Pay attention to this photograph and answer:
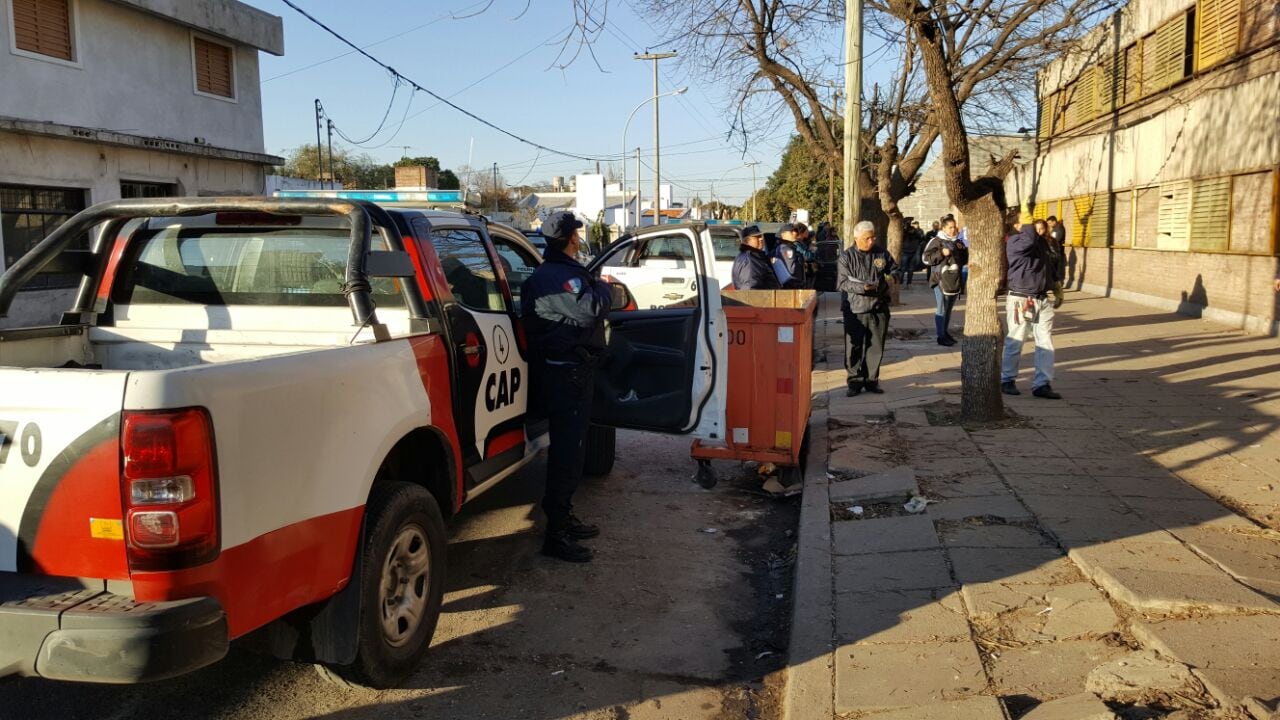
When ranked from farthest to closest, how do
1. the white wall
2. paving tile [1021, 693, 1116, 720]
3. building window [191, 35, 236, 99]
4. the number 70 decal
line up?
building window [191, 35, 236, 99] < the white wall < paving tile [1021, 693, 1116, 720] < the number 70 decal

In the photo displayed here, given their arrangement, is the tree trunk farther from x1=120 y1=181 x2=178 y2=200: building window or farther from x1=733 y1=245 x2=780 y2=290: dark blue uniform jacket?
x1=120 y1=181 x2=178 y2=200: building window

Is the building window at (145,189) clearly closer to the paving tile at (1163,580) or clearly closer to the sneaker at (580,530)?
the sneaker at (580,530)

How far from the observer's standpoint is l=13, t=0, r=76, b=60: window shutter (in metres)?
15.7

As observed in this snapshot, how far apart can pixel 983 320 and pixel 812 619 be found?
4273 mm

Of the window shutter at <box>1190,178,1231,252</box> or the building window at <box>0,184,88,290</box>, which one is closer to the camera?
the window shutter at <box>1190,178,1231,252</box>

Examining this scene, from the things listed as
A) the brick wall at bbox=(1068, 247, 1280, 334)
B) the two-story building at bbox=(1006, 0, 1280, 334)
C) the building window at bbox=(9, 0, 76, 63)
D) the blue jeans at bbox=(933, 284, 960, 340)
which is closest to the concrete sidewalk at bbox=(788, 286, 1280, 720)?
the blue jeans at bbox=(933, 284, 960, 340)

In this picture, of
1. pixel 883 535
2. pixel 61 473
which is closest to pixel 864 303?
pixel 883 535

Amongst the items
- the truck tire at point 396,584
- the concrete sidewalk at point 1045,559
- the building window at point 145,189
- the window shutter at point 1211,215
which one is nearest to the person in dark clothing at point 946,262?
the concrete sidewalk at point 1045,559

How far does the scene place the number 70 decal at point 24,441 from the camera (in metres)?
2.71

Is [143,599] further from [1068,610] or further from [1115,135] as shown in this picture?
[1115,135]

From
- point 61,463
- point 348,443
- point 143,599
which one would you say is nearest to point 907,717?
point 348,443

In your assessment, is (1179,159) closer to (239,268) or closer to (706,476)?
(706,476)

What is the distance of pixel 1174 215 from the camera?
54.0ft

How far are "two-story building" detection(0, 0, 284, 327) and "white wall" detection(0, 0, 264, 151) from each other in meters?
0.02
